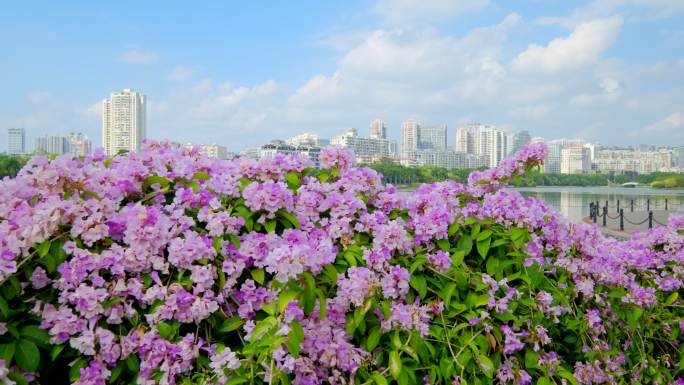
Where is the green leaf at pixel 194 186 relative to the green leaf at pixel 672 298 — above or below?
above

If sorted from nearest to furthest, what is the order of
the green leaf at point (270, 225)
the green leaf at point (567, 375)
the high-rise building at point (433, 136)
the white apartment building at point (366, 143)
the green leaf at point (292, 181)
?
the green leaf at point (270, 225) < the green leaf at point (567, 375) < the green leaf at point (292, 181) < the white apartment building at point (366, 143) < the high-rise building at point (433, 136)

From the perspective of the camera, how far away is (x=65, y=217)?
155cm

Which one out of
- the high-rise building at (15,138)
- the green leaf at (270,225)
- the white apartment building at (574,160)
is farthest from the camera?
the white apartment building at (574,160)

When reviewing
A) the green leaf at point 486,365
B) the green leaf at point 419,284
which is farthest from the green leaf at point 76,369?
the green leaf at point 486,365

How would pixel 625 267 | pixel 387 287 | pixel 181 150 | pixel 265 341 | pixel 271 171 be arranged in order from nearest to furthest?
pixel 265 341 → pixel 387 287 → pixel 271 171 → pixel 181 150 → pixel 625 267

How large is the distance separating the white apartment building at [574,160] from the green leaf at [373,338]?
151 meters

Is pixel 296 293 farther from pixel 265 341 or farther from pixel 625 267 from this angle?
pixel 625 267

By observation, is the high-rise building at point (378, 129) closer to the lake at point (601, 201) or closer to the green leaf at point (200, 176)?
the lake at point (601, 201)

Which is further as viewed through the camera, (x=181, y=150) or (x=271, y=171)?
(x=181, y=150)

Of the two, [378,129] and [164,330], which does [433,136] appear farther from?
[164,330]

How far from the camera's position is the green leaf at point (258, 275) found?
157 centimetres

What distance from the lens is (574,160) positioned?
14062 centimetres

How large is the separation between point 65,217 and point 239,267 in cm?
56

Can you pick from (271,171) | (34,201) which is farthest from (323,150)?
(34,201)
